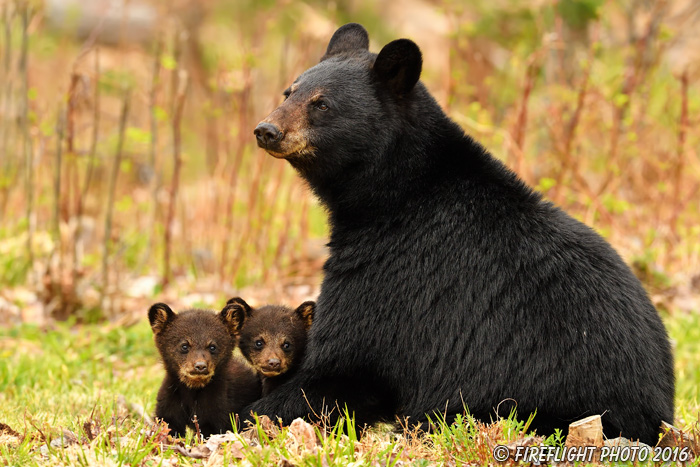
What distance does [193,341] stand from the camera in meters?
4.08

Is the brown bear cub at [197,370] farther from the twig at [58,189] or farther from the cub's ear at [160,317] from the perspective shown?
the twig at [58,189]

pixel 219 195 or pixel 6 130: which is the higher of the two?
pixel 6 130

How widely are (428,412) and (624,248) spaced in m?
5.49

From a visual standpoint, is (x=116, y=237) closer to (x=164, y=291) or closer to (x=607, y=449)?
(x=164, y=291)

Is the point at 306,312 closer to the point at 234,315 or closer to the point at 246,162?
the point at 234,315

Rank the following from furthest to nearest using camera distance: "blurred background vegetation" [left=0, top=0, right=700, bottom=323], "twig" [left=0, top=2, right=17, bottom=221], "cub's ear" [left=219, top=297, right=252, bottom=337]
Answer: "twig" [left=0, top=2, right=17, bottom=221] < "blurred background vegetation" [left=0, top=0, right=700, bottom=323] < "cub's ear" [left=219, top=297, right=252, bottom=337]

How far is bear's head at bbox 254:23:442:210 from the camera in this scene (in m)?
3.88

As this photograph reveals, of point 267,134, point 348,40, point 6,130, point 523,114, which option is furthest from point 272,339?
point 6,130

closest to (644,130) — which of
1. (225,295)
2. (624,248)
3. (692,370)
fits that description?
(624,248)

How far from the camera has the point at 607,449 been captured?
3256mm

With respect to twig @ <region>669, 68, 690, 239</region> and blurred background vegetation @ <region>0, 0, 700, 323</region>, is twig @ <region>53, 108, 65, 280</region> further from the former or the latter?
twig @ <region>669, 68, 690, 239</region>

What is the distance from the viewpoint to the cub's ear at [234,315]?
4266 mm

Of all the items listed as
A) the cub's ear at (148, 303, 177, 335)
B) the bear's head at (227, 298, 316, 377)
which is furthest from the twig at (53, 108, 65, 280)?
the bear's head at (227, 298, 316, 377)

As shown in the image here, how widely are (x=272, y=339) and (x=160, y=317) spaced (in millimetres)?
622
